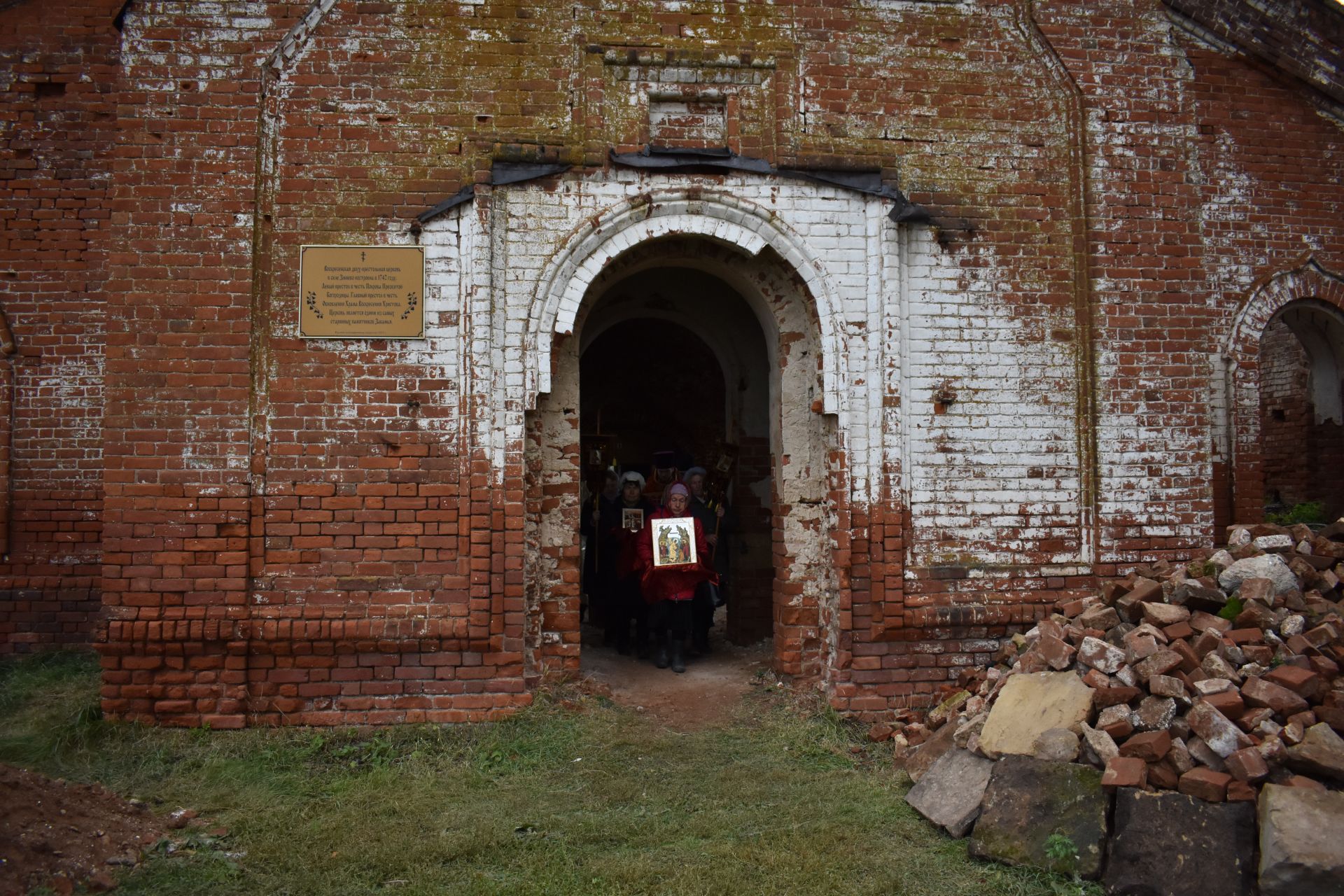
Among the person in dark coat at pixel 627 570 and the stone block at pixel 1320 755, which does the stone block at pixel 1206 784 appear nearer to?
the stone block at pixel 1320 755

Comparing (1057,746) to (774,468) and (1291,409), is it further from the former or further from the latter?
(1291,409)

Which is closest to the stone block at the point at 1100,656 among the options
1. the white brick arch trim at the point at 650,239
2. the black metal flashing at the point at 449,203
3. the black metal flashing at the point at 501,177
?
the white brick arch trim at the point at 650,239

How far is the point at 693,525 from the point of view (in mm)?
7066

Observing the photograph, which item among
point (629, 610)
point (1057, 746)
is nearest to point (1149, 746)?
point (1057, 746)

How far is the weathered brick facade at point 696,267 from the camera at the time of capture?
19.5ft

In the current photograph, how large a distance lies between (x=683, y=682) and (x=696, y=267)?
10.5ft

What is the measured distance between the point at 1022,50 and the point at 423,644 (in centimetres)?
596

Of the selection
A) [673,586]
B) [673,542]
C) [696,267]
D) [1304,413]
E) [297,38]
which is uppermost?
[297,38]

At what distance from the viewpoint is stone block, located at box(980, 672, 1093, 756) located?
4.77m

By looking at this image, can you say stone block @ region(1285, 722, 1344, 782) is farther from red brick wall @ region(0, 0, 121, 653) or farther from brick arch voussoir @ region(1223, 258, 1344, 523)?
red brick wall @ region(0, 0, 121, 653)

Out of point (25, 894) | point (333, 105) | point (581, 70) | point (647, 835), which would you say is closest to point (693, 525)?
point (647, 835)

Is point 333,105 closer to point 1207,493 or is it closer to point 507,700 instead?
point 507,700

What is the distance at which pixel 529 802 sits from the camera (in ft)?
16.3

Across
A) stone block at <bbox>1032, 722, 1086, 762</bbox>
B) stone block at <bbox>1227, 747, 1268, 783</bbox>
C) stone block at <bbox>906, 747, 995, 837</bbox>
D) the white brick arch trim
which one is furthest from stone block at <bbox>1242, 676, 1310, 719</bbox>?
the white brick arch trim
